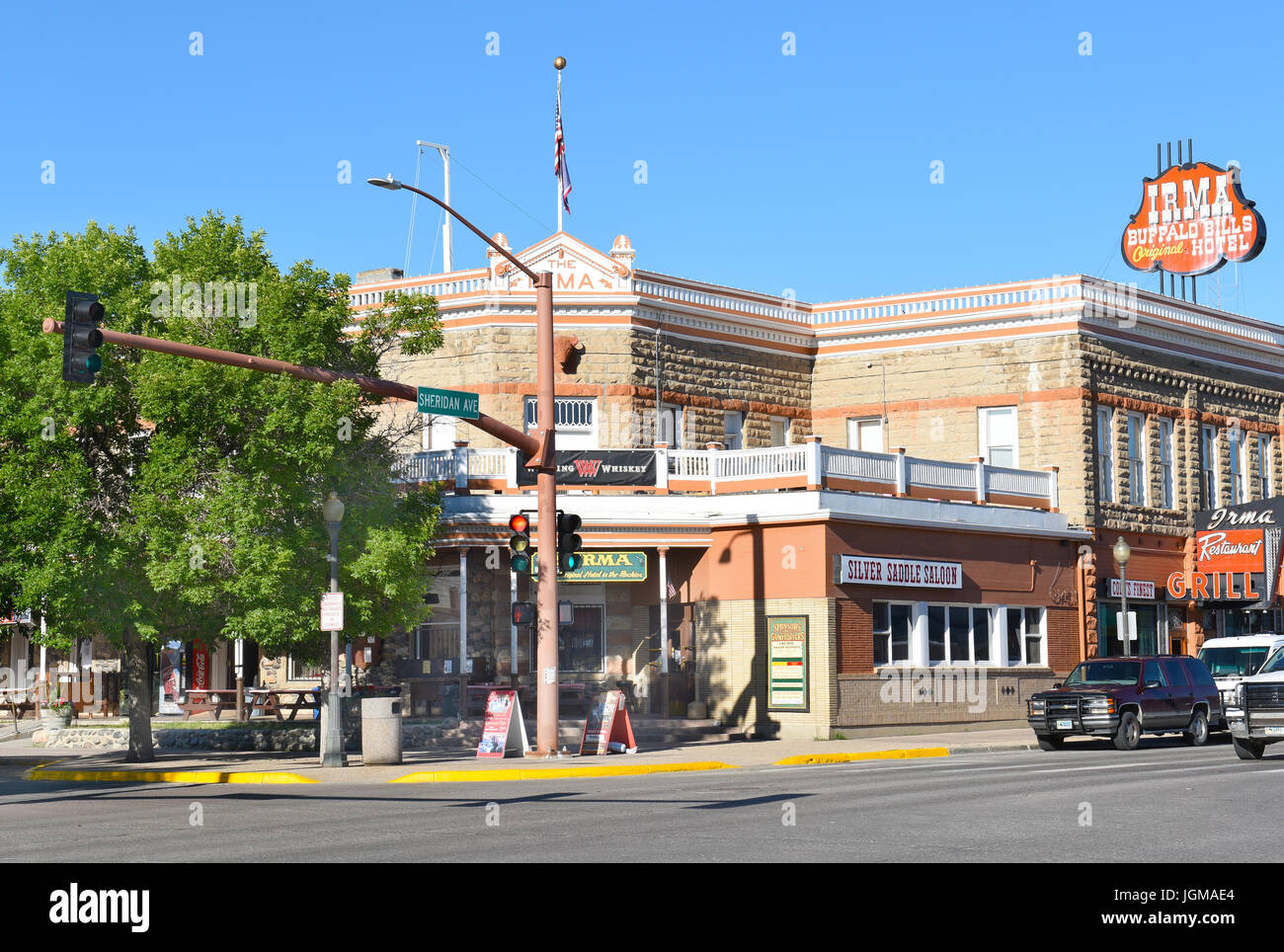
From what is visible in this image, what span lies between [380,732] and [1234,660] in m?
18.7

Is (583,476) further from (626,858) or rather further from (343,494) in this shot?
(626,858)

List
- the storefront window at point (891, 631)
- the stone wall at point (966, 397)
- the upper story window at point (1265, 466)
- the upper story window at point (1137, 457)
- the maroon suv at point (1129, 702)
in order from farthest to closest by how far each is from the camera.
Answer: the upper story window at point (1265, 466) < the upper story window at point (1137, 457) < the stone wall at point (966, 397) < the storefront window at point (891, 631) < the maroon suv at point (1129, 702)

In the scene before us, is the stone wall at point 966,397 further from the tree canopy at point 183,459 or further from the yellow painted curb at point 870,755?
the tree canopy at point 183,459

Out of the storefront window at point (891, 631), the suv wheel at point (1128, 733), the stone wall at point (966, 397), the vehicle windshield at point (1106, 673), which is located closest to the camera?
the suv wheel at point (1128, 733)

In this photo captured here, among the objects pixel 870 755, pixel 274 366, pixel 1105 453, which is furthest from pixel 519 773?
pixel 1105 453

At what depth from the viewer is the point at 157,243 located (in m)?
27.3

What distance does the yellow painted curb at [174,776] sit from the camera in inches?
917

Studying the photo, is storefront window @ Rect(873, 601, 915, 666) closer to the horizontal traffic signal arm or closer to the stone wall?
the stone wall

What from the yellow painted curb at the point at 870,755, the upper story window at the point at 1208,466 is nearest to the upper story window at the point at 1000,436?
the upper story window at the point at 1208,466

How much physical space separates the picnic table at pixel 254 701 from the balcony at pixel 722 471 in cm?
560

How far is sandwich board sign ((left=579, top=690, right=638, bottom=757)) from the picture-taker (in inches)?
1071

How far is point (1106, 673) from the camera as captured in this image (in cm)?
3008

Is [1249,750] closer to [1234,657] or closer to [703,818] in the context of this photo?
[1234,657]

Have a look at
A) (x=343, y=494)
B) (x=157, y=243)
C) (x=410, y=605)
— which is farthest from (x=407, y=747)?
(x=157, y=243)
